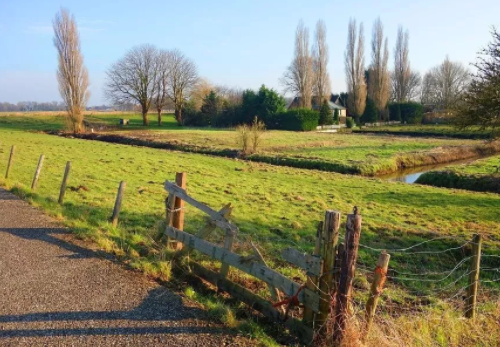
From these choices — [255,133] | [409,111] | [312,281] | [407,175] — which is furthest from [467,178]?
[409,111]

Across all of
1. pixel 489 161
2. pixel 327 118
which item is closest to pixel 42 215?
pixel 489 161

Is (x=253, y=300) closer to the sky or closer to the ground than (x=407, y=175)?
closer to the sky

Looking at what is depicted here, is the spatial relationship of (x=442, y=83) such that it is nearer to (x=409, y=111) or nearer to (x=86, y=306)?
(x=409, y=111)

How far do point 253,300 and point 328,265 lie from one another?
140 cm

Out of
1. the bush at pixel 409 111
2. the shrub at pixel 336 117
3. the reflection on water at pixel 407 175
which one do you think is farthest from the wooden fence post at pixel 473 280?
the bush at pixel 409 111

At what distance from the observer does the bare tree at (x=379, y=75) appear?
74.5 m

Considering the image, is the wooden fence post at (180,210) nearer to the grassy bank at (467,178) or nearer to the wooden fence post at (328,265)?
the wooden fence post at (328,265)

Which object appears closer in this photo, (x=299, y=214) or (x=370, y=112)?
(x=299, y=214)

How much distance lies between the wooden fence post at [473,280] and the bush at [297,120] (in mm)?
54802

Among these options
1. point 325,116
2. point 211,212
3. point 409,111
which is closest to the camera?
point 211,212

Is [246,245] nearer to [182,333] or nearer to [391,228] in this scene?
[182,333]

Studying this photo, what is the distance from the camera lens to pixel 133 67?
66125 mm

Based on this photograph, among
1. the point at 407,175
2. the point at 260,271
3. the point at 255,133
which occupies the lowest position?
the point at 407,175

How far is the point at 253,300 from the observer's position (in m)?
5.48
